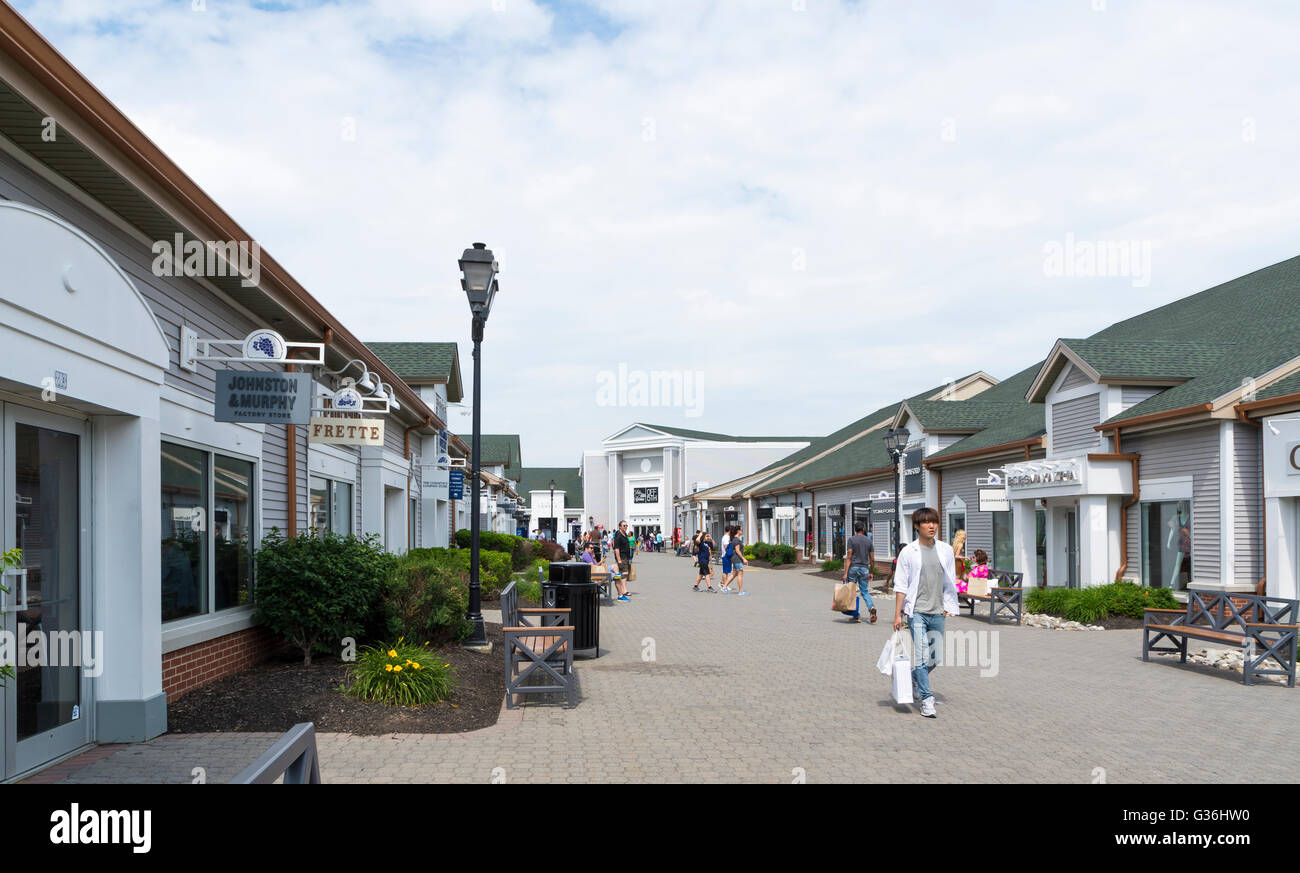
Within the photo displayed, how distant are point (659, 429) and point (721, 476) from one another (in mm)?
6281

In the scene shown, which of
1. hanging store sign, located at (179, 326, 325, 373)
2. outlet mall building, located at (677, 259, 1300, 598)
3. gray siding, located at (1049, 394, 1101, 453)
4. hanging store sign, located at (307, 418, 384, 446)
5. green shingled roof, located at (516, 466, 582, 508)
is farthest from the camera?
green shingled roof, located at (516, 466, 582, 508)

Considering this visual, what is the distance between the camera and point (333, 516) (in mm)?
14445

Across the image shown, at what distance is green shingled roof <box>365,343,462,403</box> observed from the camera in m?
23.0

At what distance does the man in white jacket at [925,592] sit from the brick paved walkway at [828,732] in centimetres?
54

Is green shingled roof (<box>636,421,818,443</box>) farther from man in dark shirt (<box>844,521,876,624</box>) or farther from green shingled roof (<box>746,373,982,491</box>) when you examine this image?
man in dark shirt (<box>844,521,876,624</box>)

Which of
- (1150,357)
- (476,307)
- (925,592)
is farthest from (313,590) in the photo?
(1150,357)

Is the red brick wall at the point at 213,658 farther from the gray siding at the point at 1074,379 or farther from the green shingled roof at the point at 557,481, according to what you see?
the green shingled roof at the point at 557,481

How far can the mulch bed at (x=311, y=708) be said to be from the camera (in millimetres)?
7895

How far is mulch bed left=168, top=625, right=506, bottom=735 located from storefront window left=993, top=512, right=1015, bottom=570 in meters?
17.4

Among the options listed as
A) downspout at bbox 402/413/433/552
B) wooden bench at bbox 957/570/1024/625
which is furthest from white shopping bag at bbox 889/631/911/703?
downspout at bbox 402/413/433/552

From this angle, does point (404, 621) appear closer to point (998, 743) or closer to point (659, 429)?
point (998, 743)

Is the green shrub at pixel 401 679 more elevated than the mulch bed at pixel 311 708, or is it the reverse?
the green shrub at pixel 401 679

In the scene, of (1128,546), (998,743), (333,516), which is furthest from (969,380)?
(998,743)

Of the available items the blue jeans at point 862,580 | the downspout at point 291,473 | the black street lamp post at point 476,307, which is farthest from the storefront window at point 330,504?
the blue jeans at point 862,580
